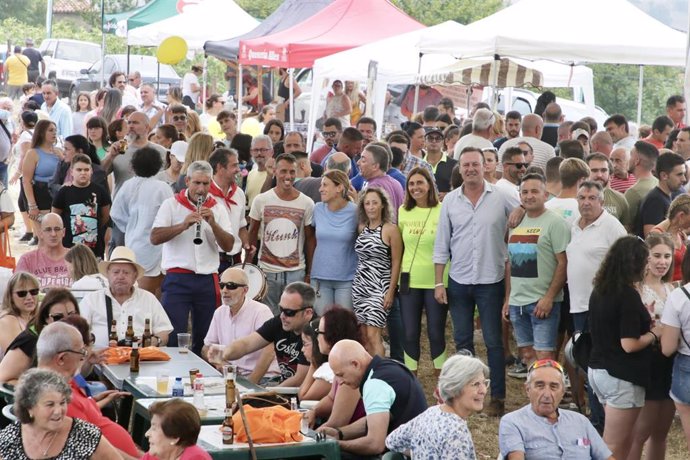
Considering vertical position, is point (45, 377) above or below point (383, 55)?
below

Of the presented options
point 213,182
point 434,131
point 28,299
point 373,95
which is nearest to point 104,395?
point 28,299

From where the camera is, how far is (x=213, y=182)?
8820 mm

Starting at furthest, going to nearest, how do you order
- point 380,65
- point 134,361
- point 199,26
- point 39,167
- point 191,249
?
point 199,26, point 380,65, point 39,167, point 191,249, point 134,361

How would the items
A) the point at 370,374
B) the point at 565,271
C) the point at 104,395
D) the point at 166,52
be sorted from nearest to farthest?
the point at 370,374, the point at 104,395, the point at 565,271, the point at 166,52

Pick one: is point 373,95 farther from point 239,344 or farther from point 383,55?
point 239,344

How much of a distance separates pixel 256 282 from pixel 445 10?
31.8 meters

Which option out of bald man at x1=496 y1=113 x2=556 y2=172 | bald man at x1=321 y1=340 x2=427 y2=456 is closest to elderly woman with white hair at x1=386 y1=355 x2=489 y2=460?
bald man at x1=321 y1=340 x2=427 y2=456

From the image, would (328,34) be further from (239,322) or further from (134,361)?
(134,361)

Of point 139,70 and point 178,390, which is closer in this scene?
point 178,390

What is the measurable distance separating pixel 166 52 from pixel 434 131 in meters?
10.1

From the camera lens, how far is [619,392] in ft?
20.3

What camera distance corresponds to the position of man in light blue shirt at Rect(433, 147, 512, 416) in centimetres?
802

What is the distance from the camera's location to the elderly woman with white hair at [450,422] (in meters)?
5.05

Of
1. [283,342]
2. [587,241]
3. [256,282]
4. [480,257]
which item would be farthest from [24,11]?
[587,241]
